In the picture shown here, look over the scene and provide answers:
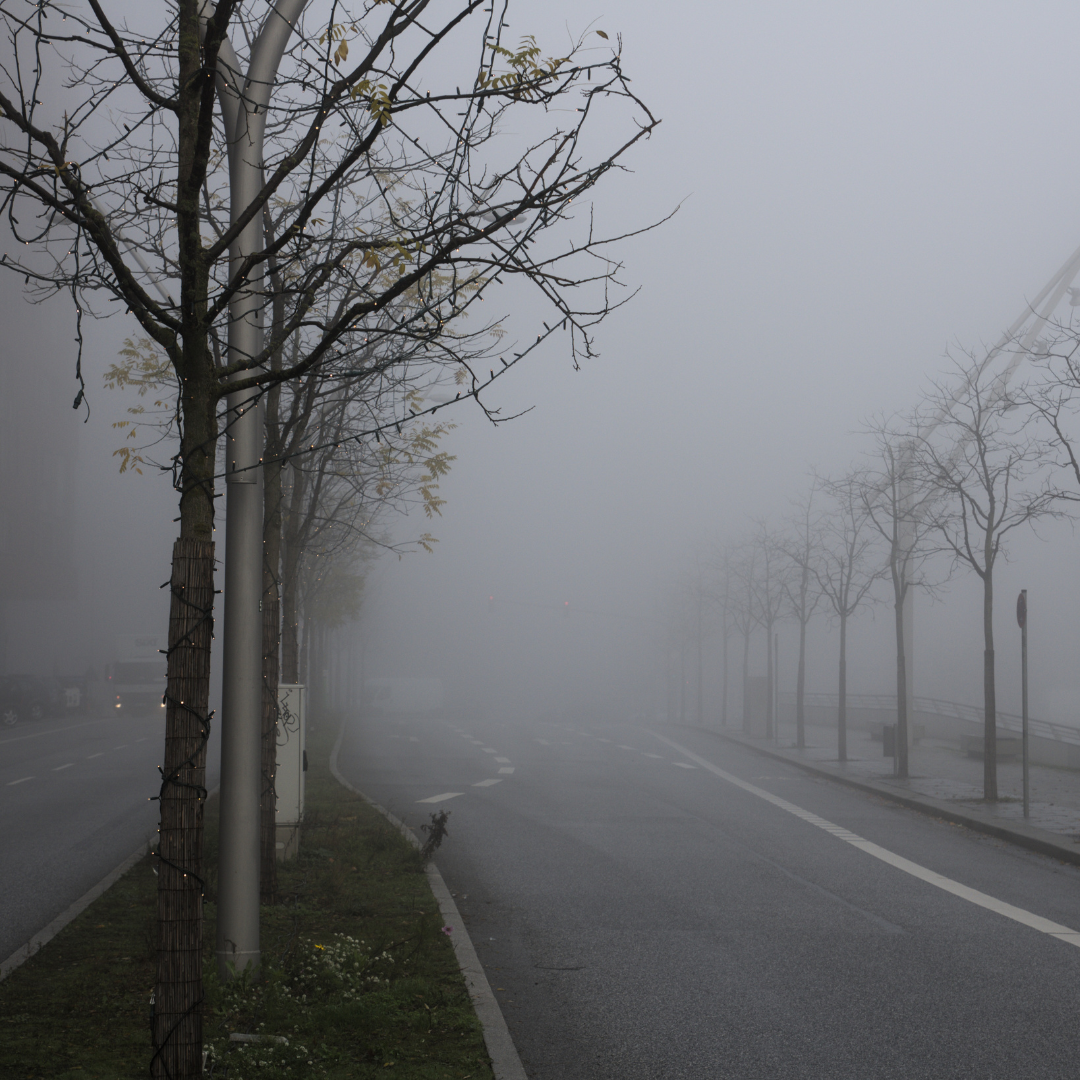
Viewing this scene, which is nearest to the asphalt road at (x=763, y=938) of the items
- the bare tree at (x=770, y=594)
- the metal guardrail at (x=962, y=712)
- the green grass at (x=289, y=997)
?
the green grass at (x=289, y=997)

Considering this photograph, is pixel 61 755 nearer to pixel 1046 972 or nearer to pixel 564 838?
pixel 564 838

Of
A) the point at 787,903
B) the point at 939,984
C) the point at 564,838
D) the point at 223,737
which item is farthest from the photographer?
the point at 564,838

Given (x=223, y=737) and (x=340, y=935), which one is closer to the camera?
(x=223, y=737)

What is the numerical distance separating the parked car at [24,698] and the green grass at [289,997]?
3796 centimetres

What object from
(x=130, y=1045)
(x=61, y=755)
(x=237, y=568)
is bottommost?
(x=61, y=755)

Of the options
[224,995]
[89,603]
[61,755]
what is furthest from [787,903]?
[89,603]

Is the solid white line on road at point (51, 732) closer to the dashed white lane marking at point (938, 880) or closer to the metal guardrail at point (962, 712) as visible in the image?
the metal guardrail at point (962, 712)

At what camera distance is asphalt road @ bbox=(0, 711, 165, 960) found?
1007 cm

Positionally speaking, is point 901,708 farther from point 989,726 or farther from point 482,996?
point 482,996

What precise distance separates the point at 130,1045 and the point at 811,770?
2081cm

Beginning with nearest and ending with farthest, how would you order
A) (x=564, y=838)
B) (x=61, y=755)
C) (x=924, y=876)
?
(x=924, y=876) → (x=564, y=838) → (x=61, y=755)

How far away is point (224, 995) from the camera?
5.97m

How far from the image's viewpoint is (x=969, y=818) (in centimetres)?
1562

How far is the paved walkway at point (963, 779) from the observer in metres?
16.0
